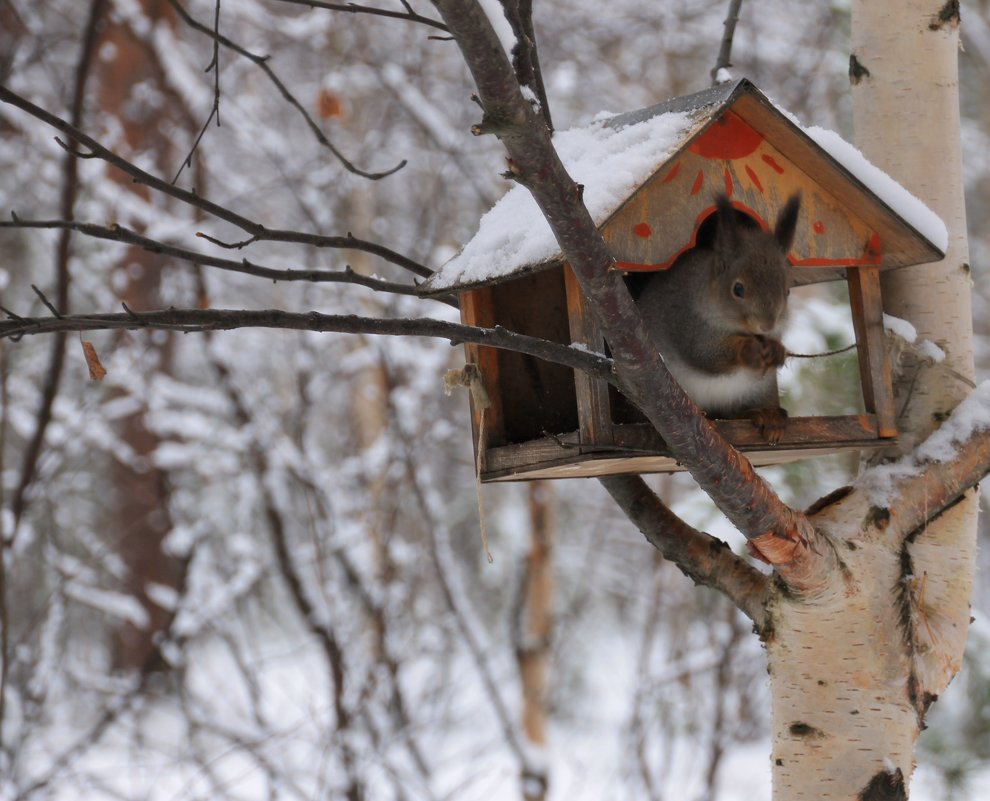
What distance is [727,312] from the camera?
2.27 metres

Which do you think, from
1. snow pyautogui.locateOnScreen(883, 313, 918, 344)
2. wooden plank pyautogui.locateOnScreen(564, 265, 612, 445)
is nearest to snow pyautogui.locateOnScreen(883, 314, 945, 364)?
snow pyautogui.locateOnScreen(883, 313, 918, 344)

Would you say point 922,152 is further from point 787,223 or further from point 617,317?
point 617,317

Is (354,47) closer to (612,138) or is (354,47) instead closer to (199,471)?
(199,471)

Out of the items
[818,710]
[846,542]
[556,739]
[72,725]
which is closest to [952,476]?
[846,542]

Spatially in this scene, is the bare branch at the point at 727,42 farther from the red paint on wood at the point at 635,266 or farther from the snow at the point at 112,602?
the snow at the point at 112,602

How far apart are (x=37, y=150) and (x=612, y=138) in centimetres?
464

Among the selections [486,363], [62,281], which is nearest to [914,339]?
[486,363]

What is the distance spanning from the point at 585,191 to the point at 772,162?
0.54m

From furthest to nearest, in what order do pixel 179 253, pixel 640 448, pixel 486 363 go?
pixel 486 363 → pixel 640 448 → pixel 179 253

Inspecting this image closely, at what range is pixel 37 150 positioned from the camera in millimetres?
5871

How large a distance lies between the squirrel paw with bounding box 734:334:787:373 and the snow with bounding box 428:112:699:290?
48 cm

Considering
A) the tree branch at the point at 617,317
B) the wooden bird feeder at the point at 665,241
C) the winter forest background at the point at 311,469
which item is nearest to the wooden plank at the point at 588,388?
the wooden bird feeder at the point at 665,241

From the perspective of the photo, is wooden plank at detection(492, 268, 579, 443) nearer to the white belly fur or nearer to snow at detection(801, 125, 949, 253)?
the white belly fur

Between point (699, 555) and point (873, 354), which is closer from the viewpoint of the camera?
point (699, 555)
